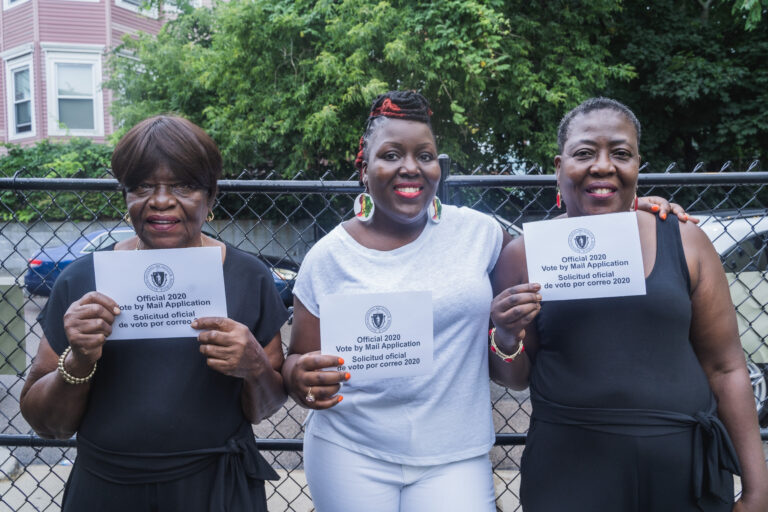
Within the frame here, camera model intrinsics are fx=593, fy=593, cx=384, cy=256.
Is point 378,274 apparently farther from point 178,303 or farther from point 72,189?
point 72,189

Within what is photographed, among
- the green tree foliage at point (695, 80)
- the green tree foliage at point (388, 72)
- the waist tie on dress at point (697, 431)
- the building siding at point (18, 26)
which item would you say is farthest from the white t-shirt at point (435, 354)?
the building siding at point (18, 26)

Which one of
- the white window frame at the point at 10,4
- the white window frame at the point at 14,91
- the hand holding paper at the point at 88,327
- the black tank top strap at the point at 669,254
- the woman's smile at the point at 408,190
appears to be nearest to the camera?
the hand holding paper at the point at 88,327

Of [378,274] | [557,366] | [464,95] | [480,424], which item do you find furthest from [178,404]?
[464,95]

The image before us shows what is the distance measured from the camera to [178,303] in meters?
1.70

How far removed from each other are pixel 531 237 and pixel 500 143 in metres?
10.8

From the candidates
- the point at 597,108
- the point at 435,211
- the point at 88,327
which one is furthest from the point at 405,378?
the point at 597,108

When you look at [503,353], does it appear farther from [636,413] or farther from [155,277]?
[155,277]

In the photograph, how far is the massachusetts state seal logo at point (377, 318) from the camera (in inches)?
70.1

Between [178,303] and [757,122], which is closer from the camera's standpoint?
[178,303]

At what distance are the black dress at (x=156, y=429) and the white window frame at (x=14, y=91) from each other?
17732 millimetres

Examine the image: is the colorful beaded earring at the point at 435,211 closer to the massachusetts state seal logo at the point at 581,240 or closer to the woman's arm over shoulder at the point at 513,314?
the woman's arm over shoulder at the point at 513,314

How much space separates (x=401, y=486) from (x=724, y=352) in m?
1.09

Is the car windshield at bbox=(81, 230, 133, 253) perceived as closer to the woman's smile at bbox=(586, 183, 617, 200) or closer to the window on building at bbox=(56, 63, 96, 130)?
the woman's smile at bbox=(586, 183, 617, 200)

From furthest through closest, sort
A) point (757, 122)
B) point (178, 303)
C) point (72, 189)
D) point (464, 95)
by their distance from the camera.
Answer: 1. point (757, 122)
2. point (464, 95)
3. point (72, 189)
4. point (178, 303)
